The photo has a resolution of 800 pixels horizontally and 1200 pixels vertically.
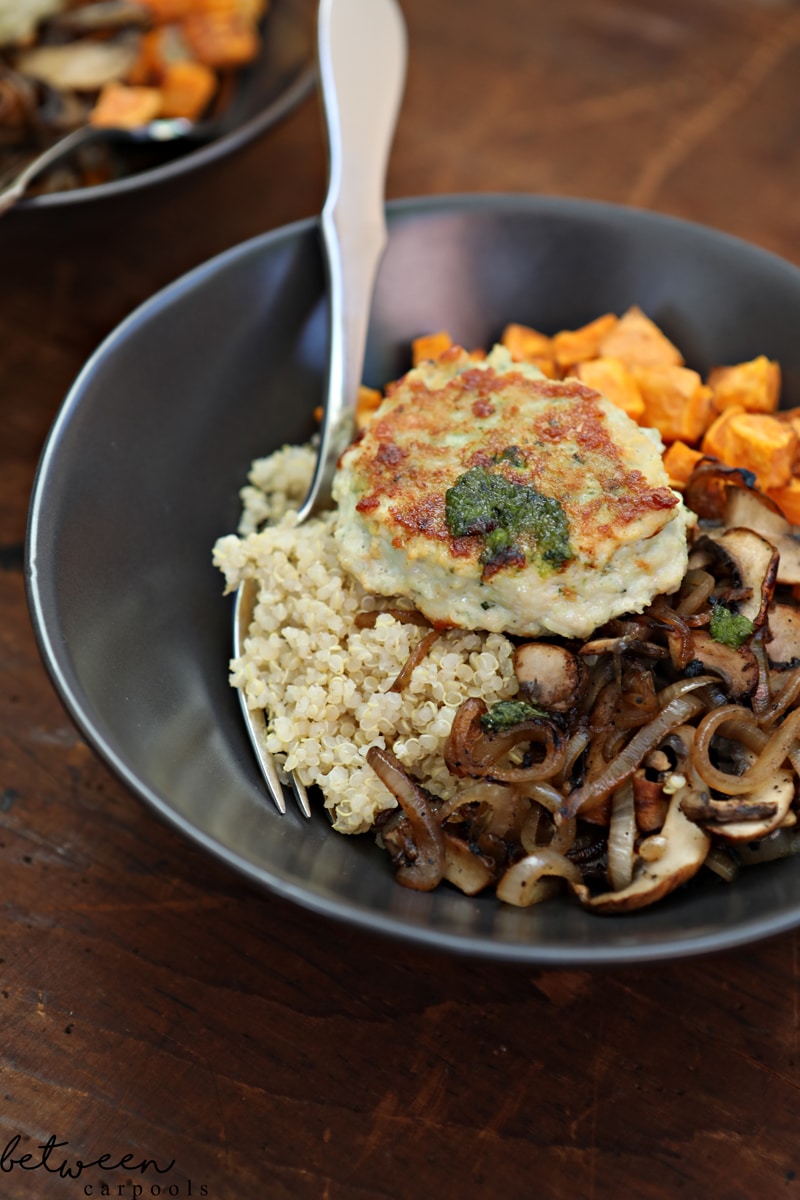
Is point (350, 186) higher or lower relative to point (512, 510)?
higher

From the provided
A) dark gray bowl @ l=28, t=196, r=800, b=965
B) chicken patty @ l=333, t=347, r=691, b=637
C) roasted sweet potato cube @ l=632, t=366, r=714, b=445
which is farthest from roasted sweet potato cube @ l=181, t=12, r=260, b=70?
roasted sweet potato cube @ l=632, t=366, r=714, b=445

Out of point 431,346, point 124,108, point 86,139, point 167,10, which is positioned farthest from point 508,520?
point 167,10

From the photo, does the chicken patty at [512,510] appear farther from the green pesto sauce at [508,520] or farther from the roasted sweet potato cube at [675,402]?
the roasted sweet potato cube at [675,402]

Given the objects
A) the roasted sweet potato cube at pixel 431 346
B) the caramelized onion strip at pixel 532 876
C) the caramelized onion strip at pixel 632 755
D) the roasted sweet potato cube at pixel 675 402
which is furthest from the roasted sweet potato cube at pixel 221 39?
the caramelized onion strip at pixel 532 876

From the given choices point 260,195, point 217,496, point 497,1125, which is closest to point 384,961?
point 497,1125

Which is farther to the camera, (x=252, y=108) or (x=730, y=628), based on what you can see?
(x=252, y=108)

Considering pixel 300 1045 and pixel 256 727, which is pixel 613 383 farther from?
pixel 300 1045

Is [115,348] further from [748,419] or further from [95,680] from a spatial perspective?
[748,419]
